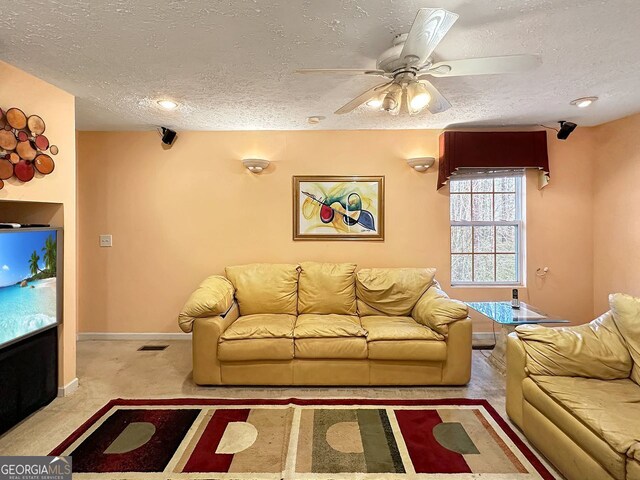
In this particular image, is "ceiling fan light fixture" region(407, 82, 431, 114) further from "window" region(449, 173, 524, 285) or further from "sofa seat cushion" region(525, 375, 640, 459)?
"window" region(449, 173, 524, 285)

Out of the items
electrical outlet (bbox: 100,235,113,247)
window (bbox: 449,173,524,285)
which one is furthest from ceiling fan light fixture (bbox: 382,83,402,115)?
electrical outlet (bbox: 100,235,113,247)

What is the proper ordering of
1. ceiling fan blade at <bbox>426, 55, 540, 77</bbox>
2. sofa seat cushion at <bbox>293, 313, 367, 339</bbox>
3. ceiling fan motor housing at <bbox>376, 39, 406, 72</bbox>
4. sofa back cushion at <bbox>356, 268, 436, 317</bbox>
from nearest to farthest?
1. ceiling fan blade at <bbox>426, 55, 540, 77</bbox>
2. ceiling fan motor housing at <bbox>376, 39, 406, 72</bbox>
3. sofa seat cushion at <bbox>293, 313, 367, 339</bbox>
4. sofa back cushion at <bbox>356, 268, 436, 317</bbox>

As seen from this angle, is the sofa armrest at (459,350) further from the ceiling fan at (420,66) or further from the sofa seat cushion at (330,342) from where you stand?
the ceiling fan at (420,66)

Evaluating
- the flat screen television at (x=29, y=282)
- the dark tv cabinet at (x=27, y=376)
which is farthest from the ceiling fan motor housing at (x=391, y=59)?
the dark tv cabinet at (x=27, y=376)

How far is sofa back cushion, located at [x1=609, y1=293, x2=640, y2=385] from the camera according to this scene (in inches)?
72.9

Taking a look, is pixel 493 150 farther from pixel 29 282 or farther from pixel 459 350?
pixel 29 282

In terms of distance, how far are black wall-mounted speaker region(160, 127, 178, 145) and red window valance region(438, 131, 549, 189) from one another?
9.53ft

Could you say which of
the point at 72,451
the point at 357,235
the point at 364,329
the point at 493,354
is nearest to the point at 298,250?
the point at 357,235

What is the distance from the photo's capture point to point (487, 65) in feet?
5.27

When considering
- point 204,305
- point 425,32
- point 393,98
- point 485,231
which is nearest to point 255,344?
point 204,305

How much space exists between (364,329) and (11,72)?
306 cm

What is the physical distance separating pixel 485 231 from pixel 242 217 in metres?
2.78

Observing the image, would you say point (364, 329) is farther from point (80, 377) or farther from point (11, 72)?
point (11, 72)

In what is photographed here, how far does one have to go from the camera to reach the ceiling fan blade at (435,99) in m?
1.79
